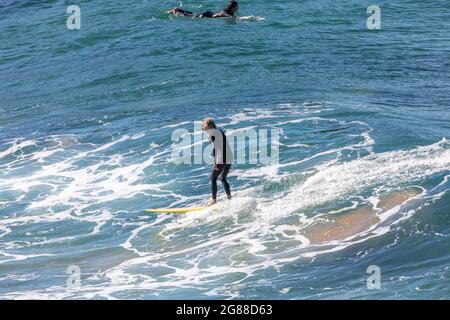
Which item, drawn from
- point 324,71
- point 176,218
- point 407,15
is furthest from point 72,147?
point 407,15

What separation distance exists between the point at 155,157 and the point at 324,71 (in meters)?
9.44

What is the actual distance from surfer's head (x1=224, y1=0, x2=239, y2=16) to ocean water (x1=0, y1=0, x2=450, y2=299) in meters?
0.68

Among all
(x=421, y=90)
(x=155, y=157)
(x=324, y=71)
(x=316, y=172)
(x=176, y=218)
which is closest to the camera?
(x=176, y=218)

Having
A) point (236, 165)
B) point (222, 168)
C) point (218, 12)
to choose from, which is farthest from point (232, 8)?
point (222, 168)

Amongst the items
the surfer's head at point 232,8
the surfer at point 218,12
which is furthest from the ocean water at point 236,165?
the surfer's head at point 232,8

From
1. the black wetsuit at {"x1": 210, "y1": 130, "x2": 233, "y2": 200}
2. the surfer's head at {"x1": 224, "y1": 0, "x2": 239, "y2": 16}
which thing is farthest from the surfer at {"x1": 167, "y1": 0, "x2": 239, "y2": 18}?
the black wetsuit at {"x1": 210, "y1": 130, "x2": 233, "y2": 200}

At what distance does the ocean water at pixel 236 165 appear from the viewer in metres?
18.3

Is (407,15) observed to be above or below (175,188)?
above

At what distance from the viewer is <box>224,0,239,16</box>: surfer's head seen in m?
40.4

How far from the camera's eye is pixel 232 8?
1598 inches

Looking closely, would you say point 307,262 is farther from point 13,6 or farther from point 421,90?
point 13,6

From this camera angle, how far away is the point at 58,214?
22828mm

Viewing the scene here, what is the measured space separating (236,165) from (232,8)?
17.1 meters

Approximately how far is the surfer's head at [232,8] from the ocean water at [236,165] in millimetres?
683
